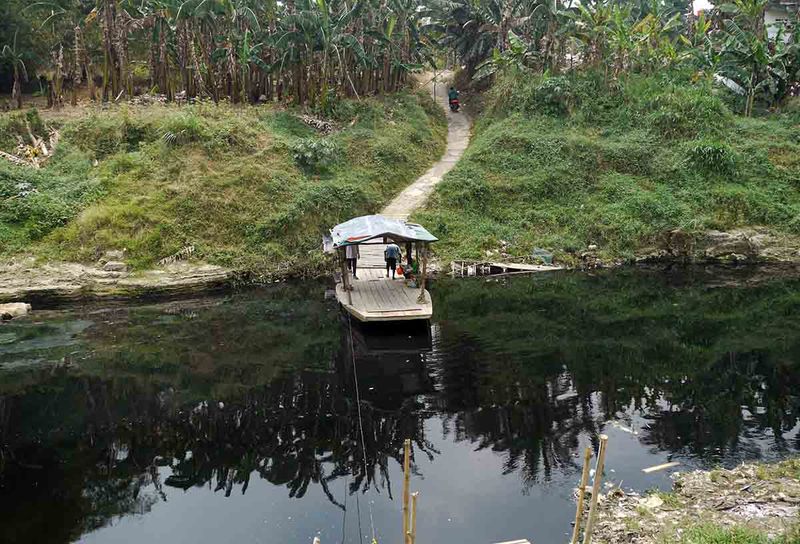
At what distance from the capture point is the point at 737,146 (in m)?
25.5

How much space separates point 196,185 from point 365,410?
13.8 m

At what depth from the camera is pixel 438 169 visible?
28578mm

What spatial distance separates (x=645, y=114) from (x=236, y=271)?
64.1 feet

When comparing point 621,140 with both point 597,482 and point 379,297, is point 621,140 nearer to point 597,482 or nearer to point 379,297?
point 379,297

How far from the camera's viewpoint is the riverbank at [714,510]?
23.3 feet

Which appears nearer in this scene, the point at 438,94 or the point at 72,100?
the point at 72,100

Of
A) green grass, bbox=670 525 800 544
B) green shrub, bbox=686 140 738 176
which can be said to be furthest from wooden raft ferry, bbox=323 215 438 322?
green shrub, bbox=686 140 738 176

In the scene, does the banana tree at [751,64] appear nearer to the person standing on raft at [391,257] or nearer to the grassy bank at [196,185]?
the grassy bank at [196,185]

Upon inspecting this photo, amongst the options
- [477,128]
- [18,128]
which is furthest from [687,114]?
[18,128]

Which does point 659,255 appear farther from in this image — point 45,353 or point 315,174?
point 45,353

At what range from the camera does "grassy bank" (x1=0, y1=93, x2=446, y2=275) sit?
20766 mm

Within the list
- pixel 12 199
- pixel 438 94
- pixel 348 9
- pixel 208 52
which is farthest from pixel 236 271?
pixel 438 94

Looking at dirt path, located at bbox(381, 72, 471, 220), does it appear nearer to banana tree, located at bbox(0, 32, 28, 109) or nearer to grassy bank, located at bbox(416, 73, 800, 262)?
grassy bank, located at bbox(416, 73, 800, 262)

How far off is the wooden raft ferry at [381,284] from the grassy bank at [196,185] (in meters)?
4.40
